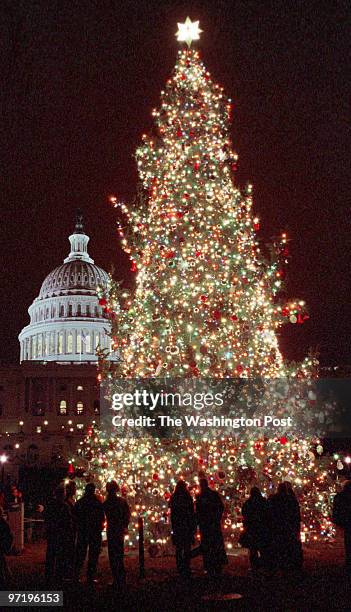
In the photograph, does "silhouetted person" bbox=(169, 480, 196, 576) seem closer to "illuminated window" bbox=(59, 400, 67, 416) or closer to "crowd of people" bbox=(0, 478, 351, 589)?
"crowd of people" bbox=(0, 478, 351, 589)

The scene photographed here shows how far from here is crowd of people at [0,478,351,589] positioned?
1130cm

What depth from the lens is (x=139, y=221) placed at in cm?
1633

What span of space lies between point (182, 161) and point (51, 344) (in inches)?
3717

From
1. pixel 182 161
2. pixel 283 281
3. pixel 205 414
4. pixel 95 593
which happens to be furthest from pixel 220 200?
pixel 95 593

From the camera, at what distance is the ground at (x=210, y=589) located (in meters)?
9.08

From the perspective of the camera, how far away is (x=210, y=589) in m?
10.4

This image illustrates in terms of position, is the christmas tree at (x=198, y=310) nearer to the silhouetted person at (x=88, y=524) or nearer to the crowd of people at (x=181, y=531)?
the crowd of people at (x=181, y=531)

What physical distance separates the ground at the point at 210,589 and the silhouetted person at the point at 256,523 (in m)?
0.44

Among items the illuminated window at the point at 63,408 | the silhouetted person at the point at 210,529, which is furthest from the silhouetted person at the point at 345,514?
the illuminated window at the point at 63,408

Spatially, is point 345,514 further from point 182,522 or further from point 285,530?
point 182,522

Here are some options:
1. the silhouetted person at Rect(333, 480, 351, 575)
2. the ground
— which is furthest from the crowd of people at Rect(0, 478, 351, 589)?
the silhouetted person at Rect(333, 480, 351, 575)

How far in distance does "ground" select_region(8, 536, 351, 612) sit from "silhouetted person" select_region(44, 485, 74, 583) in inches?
12.1

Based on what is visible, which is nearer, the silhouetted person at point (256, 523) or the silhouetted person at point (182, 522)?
the silhouetted person at point (182, 522)

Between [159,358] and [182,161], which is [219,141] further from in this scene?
[159,358]
